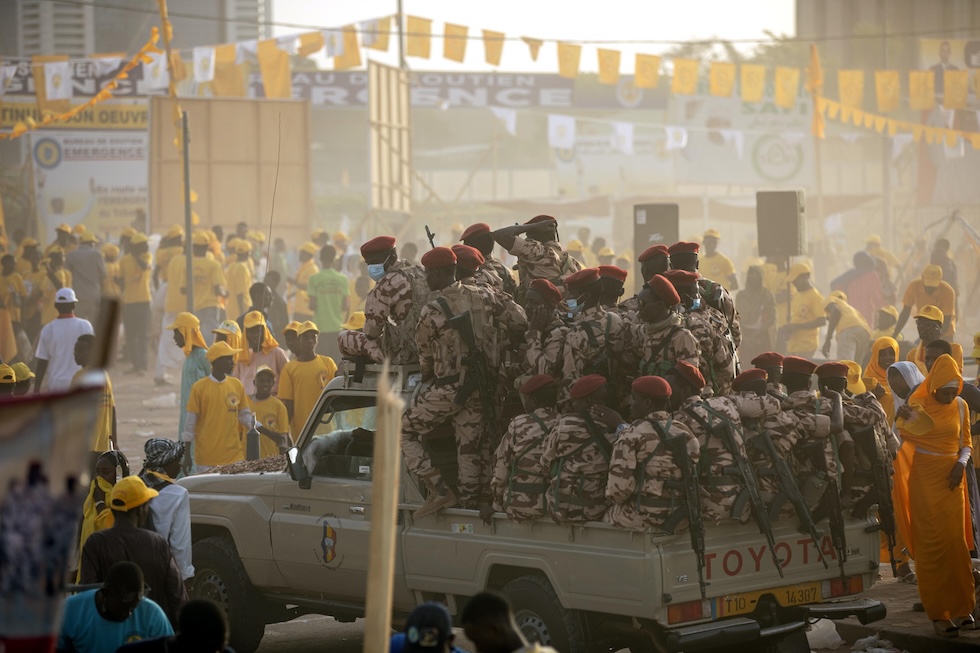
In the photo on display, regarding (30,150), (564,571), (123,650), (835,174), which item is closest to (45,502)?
(123,650)

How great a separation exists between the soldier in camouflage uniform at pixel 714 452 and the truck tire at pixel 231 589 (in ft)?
10.2

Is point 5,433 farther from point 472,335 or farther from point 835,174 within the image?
point 835,174

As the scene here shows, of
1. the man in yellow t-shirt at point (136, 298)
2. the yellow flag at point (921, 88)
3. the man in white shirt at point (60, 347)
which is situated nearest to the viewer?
the man in white shirt at point (60, 347)

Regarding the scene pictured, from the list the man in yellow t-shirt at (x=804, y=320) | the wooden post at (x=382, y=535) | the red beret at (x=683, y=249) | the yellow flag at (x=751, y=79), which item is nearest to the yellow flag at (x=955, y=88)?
the yellow flag at (x=751, y=79)

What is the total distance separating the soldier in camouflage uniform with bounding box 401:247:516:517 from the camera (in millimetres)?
7551

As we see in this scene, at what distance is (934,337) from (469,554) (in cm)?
418

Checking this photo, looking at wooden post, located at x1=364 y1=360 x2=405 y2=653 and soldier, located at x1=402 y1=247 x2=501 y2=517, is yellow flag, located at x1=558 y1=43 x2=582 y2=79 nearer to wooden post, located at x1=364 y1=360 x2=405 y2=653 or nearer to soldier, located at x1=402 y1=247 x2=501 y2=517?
soldier, located at x1=402 y1=247 x2=501 y2=517

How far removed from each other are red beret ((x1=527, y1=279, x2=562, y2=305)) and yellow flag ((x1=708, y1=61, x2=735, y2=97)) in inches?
1057

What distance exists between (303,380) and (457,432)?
3629mm

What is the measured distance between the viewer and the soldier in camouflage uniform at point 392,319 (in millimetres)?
8141

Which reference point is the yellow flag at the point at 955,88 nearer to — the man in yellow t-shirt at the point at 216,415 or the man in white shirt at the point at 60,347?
the man in white shirt at the point at 60,347

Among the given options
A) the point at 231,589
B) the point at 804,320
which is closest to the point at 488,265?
the point at 231,589

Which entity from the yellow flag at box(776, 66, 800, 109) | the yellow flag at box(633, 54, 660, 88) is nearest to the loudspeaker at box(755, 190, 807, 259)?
the yellow flag at box(633, 54, 660, 88)

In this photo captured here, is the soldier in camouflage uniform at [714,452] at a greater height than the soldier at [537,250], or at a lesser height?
lesser
